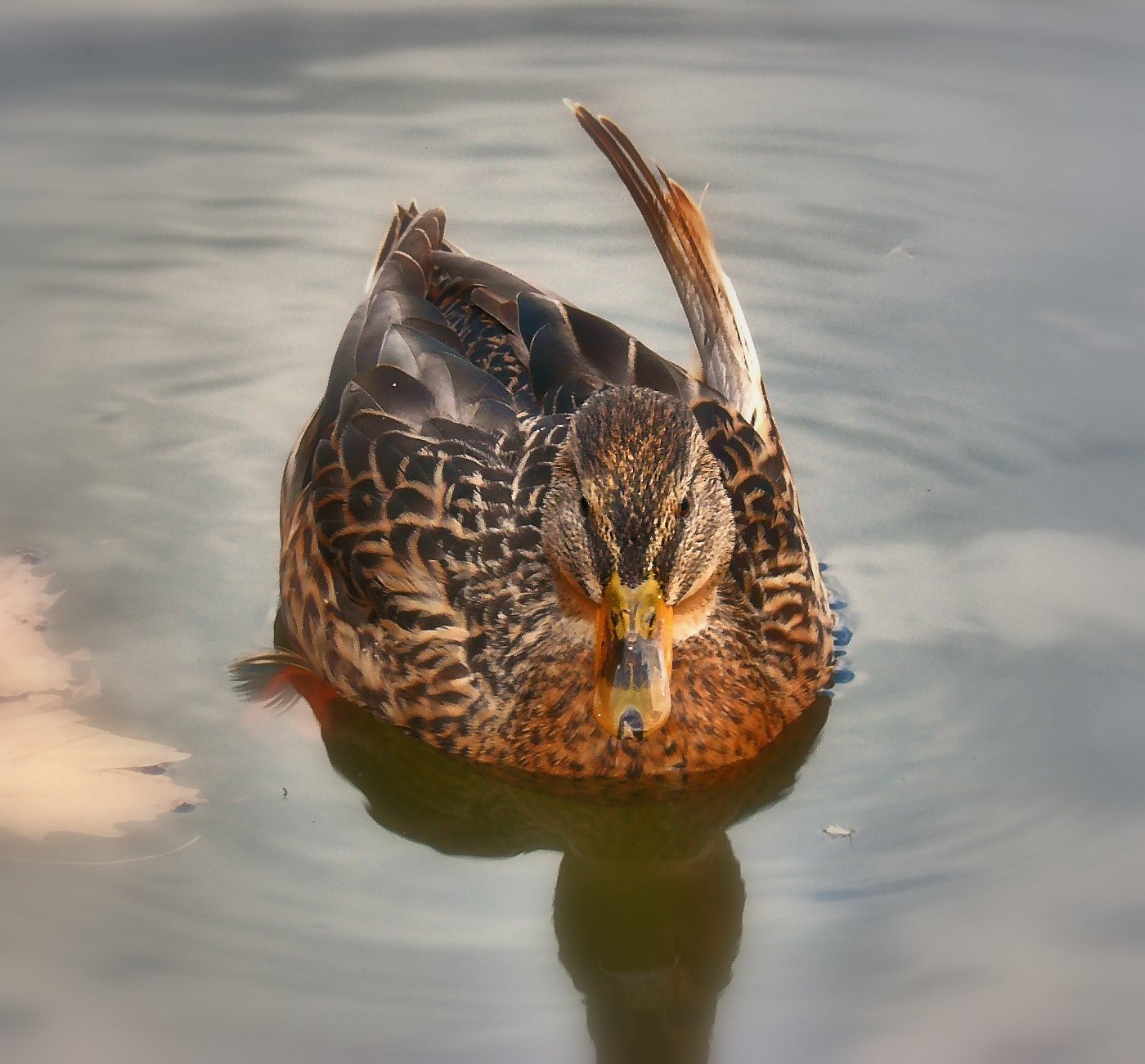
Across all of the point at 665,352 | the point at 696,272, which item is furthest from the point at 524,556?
the point at 665,352

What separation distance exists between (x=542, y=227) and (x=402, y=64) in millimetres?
1859

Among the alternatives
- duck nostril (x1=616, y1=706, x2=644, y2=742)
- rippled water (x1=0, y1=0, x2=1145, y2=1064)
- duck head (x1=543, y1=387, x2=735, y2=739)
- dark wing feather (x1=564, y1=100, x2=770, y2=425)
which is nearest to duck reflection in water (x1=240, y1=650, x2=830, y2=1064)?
rippled water (x1=0, y1=0, x2=1145, y2=1064)

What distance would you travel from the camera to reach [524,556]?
5973 mm

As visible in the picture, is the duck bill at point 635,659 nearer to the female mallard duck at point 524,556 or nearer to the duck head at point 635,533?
the duck head at point 635,533

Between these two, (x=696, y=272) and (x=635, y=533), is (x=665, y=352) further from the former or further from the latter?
(x=635, y=533)

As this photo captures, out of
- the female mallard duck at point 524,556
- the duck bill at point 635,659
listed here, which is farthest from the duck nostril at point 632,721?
the female mallard duck at point 524,556

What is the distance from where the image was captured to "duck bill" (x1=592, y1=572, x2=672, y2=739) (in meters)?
5.11

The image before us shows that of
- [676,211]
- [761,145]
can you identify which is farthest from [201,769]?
[761,145]

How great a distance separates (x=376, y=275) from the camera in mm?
7363

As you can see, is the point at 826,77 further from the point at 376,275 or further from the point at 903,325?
the point at 376,275

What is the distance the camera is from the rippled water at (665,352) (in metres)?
5.21

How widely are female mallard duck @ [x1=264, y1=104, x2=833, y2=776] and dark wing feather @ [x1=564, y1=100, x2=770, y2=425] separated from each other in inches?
6.0

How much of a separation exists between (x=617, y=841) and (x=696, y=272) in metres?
2.28

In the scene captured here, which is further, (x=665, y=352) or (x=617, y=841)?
(x=665, y=352)
